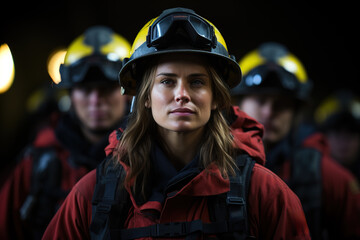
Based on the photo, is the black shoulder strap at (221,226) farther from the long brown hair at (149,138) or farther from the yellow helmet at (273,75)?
the yellow helmet at (273,75)

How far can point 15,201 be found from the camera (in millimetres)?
3814

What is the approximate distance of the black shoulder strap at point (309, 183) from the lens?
3.41m

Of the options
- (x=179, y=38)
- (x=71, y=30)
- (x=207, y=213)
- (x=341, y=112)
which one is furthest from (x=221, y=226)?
(x=71, y=30)

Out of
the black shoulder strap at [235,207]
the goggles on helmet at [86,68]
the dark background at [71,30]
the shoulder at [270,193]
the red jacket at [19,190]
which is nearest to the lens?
the black shoulder strap at [235,207]

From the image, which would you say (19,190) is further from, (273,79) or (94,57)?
(273,79)

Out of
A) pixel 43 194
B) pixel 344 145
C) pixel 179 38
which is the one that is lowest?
pixel 43 194

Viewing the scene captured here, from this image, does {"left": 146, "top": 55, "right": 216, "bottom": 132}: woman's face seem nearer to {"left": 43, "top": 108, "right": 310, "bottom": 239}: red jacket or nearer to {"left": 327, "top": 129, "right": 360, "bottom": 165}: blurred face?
{"left": 43, "top": 108, "right": 310, "bottom": 239}: red jacket

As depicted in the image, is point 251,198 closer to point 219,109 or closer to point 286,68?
point 219,109

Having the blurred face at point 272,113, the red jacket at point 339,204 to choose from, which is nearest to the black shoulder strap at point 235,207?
the red jacket at point 339,204

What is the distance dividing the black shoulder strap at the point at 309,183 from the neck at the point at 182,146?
5.16 ft

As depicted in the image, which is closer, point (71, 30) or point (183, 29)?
point (183, 29)

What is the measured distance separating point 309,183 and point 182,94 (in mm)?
1912

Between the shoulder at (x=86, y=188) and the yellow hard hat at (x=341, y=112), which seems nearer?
the shoulder at (x=86, y=188)

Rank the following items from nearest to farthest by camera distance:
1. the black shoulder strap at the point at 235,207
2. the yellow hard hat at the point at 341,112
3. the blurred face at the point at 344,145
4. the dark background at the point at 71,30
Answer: the black shoulder strap at the point at 235,207
the blurred face at the point at 344,145
the yellow hard hat at the point at 341,112
the dark background at the point at 71,30
